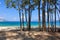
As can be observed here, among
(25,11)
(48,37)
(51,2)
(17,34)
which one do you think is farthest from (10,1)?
(48,37)

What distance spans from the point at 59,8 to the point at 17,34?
586cm

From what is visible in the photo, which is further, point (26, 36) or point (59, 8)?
point (59, 8)

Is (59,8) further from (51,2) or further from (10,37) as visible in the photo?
(10,37)

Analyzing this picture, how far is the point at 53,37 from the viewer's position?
11.6 meters

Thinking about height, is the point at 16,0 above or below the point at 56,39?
above

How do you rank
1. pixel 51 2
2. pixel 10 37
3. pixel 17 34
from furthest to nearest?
pixel 51 2 < pixel 17 34 < pixel 10 37

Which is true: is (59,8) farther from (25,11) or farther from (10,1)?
(10,1)

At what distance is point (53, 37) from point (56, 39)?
13.6 inches

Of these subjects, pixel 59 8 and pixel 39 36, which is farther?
pixel 59 8

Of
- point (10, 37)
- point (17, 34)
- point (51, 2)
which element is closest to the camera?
point (10, 37)

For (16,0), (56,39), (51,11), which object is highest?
(16,0)

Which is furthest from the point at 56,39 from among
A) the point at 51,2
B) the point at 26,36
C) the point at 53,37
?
the point at 51,2

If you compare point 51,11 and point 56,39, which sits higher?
point 51,11

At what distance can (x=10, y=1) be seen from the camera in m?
15.8
